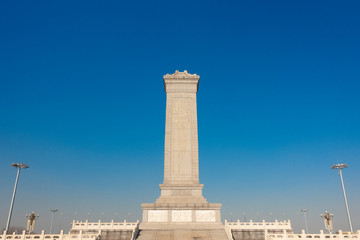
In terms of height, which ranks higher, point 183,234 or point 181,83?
point 181,83

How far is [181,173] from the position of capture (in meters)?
35.9

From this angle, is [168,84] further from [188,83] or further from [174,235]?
[174,235]

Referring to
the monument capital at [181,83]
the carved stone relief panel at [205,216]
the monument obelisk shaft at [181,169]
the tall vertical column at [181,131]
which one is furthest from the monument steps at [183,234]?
the monument capital at [181,83]

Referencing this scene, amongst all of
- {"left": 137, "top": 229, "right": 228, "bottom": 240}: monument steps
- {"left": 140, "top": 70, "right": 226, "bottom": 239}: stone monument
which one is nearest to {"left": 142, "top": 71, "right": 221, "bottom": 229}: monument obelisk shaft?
{"left": 140, "top": 70, "right": 226, "bottom": 239}: stone monument

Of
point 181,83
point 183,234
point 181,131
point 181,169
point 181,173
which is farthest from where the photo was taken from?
point 181,83

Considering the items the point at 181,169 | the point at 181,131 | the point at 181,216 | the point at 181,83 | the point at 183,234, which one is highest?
Result: the point at 181,83

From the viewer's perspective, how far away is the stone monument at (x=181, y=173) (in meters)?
31.6

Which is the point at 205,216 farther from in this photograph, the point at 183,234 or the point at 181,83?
the point at 181,83

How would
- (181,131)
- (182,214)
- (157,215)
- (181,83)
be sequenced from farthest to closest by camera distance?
(181,83) → (181,131) → (182,214) → (157,215)

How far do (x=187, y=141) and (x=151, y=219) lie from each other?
35.9 ft

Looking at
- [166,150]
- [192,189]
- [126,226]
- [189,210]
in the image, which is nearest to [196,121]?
[166,150]

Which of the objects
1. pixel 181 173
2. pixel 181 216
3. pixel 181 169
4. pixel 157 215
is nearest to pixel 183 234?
pixel 181 216

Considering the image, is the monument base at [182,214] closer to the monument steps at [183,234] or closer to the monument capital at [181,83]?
the monument steps at [183,234]

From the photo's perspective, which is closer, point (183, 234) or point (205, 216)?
point (183, 234)
